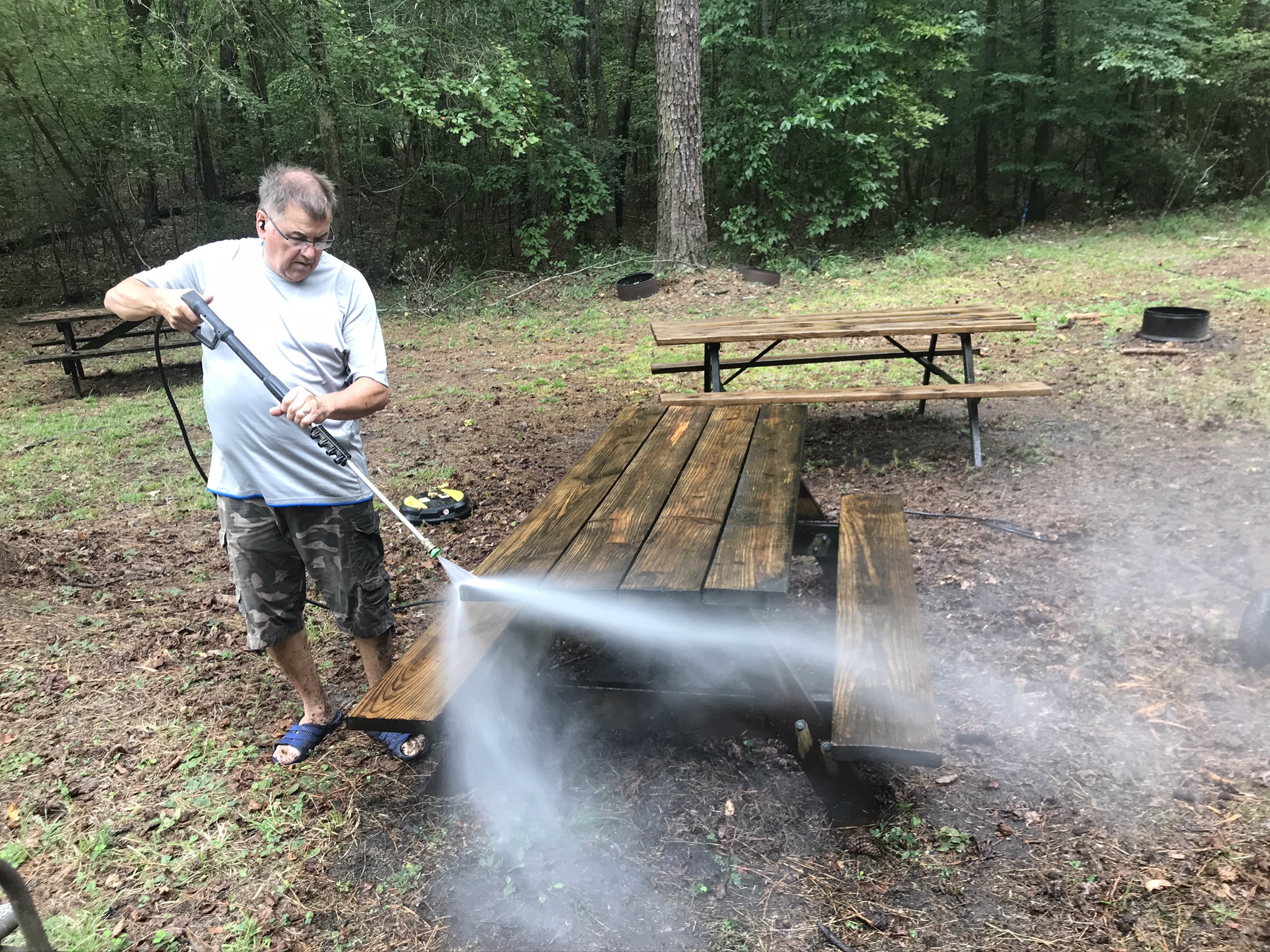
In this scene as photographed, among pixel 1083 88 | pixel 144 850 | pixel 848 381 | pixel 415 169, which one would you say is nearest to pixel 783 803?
pixel 144 850

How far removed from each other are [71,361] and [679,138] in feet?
25.9

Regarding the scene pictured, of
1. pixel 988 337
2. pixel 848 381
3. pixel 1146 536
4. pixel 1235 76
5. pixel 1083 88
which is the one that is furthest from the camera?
pixel 1083 88

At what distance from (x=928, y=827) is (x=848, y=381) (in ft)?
15.3

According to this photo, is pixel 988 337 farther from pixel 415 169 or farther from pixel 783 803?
pixel 415 169

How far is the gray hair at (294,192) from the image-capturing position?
2322mm

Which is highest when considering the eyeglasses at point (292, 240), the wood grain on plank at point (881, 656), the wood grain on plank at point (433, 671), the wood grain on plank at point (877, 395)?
the eyeglasses at point (292, 240)

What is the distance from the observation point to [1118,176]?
14336mm

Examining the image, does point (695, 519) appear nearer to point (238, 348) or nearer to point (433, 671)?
point (433, 671)

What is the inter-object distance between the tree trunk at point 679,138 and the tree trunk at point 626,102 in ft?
13.0

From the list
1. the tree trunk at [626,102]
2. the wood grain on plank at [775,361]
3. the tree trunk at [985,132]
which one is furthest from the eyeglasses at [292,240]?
the tree trunk at [985,132]

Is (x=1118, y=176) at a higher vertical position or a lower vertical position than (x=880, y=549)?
higher

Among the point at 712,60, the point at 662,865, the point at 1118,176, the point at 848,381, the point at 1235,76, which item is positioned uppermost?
the point at 712,60

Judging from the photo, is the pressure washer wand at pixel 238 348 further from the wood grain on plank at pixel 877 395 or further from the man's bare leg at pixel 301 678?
the wood grain on plank at pixel 877 395

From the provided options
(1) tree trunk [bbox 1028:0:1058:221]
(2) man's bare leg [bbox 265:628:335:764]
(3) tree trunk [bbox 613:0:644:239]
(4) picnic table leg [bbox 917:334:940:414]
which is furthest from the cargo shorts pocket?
(1) tree trunk [bbox 1028:0:1058:221]
